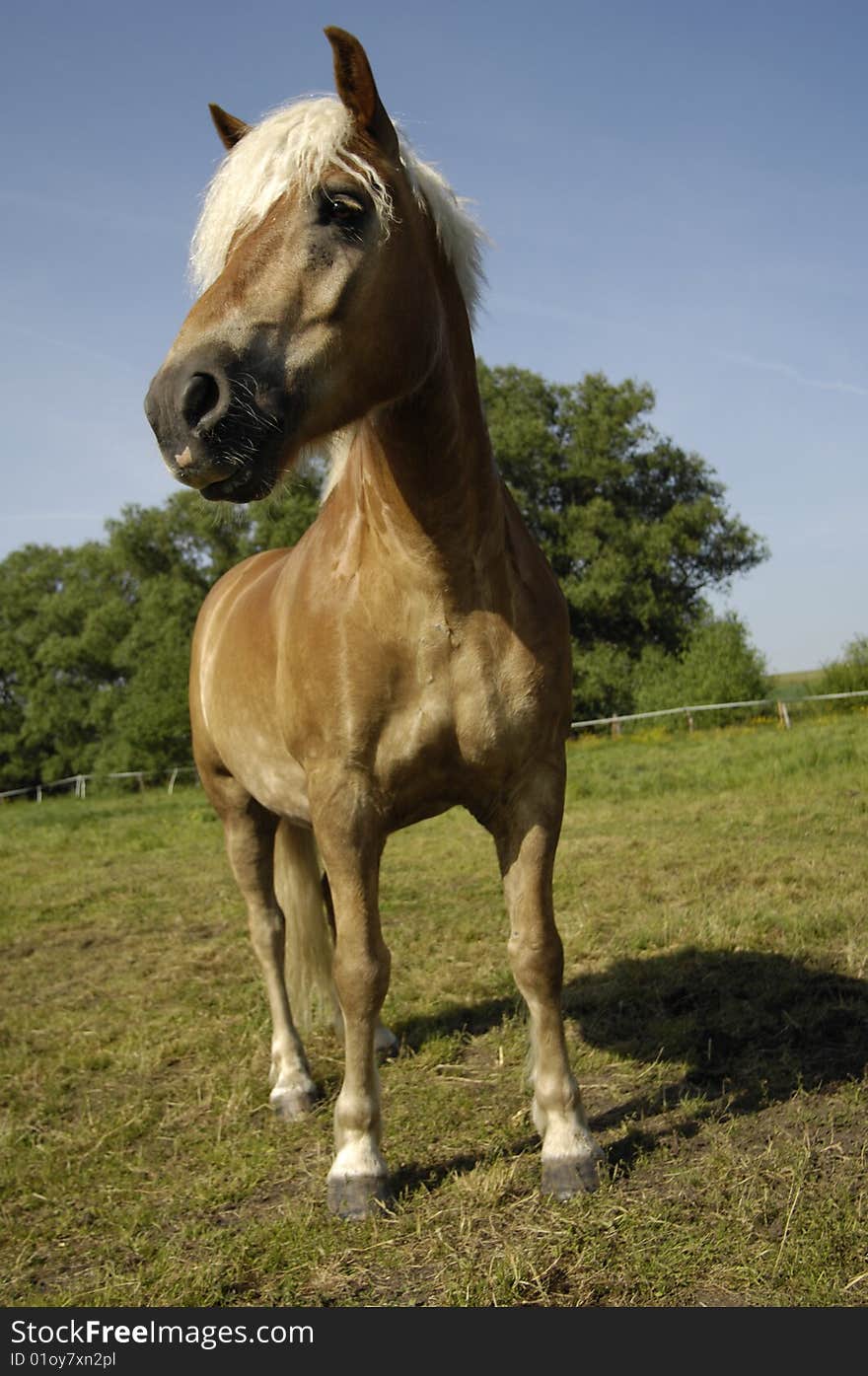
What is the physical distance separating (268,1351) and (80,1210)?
48.3 inches

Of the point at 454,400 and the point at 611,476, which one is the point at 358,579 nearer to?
the point at 454,400

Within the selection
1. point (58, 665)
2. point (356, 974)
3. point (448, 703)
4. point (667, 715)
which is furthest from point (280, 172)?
point (58, 665)

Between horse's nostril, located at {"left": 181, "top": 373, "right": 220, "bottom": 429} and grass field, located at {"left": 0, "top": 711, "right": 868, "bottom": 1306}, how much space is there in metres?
2.19

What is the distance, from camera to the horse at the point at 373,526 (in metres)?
2.35

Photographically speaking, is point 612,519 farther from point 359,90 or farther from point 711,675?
point 359,90

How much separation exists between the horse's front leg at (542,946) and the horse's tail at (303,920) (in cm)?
151

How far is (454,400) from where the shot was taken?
2875 mm

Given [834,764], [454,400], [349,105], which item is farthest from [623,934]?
[834,764]

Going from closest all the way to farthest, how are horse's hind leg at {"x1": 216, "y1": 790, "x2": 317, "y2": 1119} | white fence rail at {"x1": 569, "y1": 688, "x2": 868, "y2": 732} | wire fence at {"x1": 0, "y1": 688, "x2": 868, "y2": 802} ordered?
horse's hind leg at {"x1": 216, "y1": 790, "x2": 317, "y2": 1119}, white fence rail at {"x1": 569, "y1": 688, "x2": 868, "y2": 732}, wire fence at {"x1": 0, "y1": 688, "x2": 868, "y2": 802}

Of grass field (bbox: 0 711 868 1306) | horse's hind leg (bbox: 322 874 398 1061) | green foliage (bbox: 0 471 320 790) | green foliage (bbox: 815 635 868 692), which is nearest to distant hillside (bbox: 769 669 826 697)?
green foliage (bbox: 815 635 868 692)

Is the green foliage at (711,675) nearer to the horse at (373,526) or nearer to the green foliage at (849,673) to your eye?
the green foliage at (849,673)

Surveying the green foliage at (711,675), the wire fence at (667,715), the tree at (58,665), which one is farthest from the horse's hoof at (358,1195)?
the tree at (58,665)

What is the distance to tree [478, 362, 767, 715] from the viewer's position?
1380 inches

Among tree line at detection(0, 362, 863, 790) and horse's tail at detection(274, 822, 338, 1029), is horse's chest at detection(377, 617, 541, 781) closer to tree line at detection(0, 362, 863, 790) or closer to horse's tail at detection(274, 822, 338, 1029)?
horse's tail at detection(274, 822, 338, 1029)
